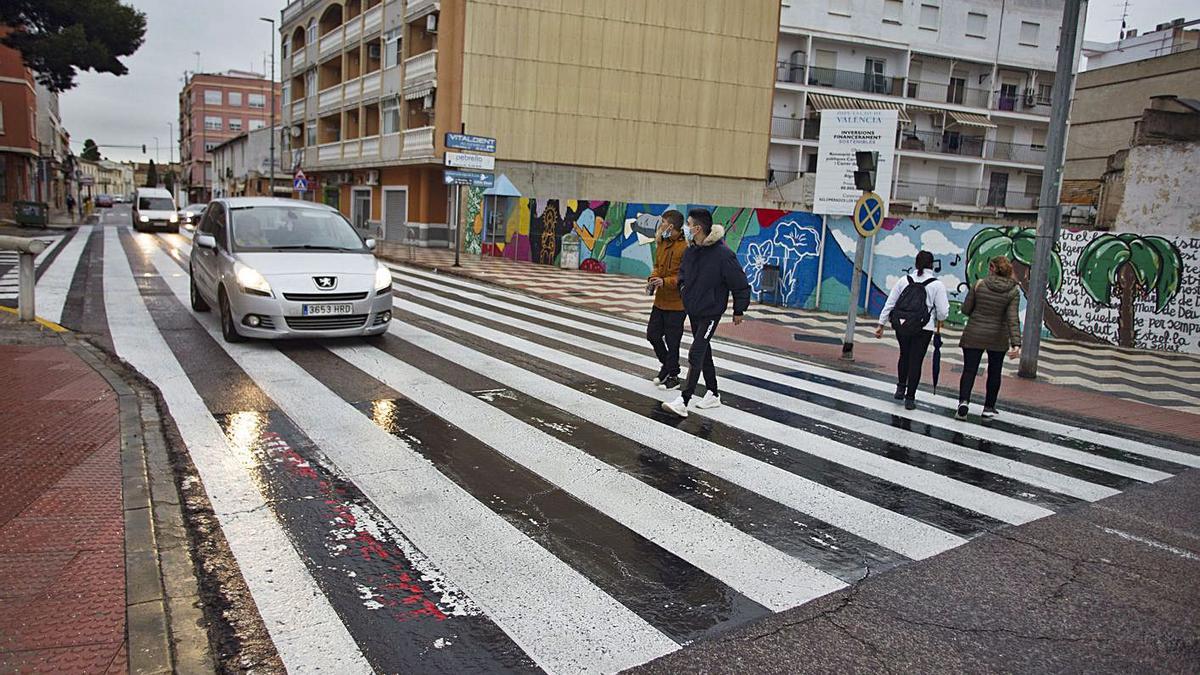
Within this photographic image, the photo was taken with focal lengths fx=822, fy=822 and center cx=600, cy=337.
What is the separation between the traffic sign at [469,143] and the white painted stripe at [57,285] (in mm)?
9314

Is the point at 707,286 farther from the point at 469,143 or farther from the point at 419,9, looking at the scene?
the point at 419,9

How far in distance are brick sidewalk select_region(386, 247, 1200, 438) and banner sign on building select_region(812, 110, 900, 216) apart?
2.14 m

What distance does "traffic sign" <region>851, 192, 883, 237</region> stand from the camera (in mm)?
11000

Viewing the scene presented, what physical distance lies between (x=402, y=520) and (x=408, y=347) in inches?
220

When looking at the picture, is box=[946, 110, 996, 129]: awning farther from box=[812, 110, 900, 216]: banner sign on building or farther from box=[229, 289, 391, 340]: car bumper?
box=[229, 289, 391, 340]: car bumper

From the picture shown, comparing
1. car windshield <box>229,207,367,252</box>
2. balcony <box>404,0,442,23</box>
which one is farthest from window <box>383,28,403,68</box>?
car windshield <box>229,207,367,252</box>

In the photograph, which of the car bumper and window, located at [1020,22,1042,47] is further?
window, located at [1020,22,1042,47]

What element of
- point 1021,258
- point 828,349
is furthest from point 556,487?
point 1021,258

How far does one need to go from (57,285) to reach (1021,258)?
17.2 m

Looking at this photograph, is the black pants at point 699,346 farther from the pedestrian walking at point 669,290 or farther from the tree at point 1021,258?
the tree at point 1021,258

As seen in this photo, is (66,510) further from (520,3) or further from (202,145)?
(202,145)

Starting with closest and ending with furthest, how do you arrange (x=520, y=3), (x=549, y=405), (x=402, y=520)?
(x=402, y=520)
(x=549, y=405)
(x=520, y=3)

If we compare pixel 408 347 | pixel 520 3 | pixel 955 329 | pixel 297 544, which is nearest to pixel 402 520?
pixel 297 544

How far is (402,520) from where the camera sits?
15.3 ft
